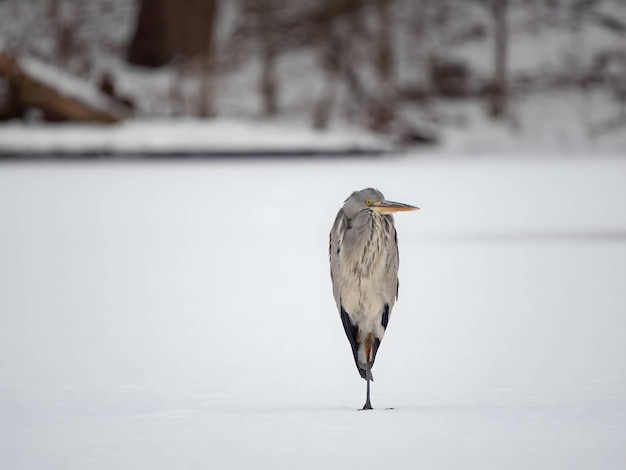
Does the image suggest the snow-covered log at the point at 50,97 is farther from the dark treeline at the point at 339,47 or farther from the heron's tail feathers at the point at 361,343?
the heron's tail feathers at the point at 361,343

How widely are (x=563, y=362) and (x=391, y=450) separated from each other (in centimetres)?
198

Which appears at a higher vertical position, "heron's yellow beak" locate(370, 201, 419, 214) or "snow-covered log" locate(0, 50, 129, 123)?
"snow-covered log" locate(0, 50, 129, 123)

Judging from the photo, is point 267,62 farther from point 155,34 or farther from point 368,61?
point 368,61

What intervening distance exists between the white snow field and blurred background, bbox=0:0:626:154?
1198cm

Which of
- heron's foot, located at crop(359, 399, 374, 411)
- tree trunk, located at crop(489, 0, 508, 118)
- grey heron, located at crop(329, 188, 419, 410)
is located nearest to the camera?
grey heron, located at crop(329, 188, 419, 410)

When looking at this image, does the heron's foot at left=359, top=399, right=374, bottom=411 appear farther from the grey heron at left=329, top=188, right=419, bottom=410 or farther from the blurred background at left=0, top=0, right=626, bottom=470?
the grey heron at left=329, top=188, right=419, bottom=410

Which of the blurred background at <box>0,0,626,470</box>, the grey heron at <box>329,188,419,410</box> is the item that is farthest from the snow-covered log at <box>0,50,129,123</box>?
the grey heron at <box>329,188,419,410</box>

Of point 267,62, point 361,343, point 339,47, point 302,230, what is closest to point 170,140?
point 267,62

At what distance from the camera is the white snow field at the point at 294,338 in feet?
14.2

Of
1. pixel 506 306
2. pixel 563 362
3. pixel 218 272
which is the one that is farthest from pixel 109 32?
pixel 563 362

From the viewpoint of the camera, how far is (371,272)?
464 centimetres

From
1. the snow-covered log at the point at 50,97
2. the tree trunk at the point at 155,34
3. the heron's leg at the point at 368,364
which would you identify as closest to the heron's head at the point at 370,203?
the heron's leg at the point at 368,364

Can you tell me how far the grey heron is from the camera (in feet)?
15.1

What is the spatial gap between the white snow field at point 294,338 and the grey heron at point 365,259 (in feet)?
1.24
